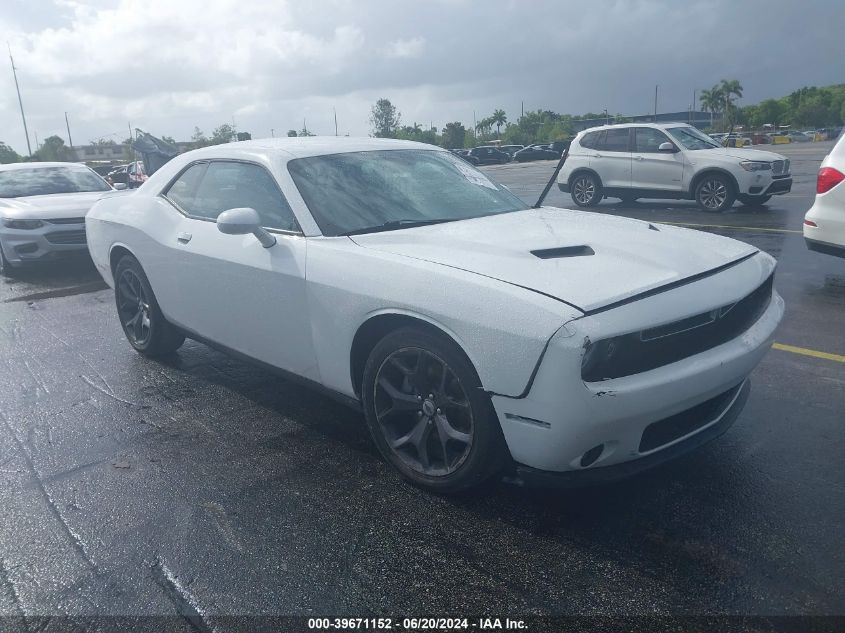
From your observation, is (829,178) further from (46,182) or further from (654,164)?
(46,182)

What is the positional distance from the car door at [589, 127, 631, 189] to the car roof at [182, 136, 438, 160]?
1013 cm

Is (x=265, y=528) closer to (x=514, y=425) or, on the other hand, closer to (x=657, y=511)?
(x=514, y=425)

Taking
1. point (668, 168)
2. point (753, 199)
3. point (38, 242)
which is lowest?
point (753, 199)

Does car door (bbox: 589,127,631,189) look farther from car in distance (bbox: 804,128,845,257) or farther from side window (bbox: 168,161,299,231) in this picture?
side window (bbox: 168,161,299,231)

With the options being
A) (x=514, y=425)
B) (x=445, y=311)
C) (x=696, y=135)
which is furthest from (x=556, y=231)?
(x=696, y=135)

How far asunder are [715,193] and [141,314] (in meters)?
10.7

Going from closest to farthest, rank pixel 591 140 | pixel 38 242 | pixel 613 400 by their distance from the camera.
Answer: pixel 613 400 < pixel 38 242 < pixel 591 140

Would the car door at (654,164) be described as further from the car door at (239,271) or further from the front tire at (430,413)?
the front tire at (430,413)

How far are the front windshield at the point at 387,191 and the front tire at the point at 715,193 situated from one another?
9.54m

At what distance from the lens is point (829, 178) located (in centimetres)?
620

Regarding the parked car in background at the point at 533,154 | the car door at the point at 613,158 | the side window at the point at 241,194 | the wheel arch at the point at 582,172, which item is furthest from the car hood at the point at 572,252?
the parked car in background at the point at 533,154

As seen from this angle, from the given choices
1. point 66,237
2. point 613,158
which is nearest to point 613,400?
point 66,237

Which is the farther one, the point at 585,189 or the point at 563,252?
the point at 585,189

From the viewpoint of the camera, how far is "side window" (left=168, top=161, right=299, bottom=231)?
3846 mm
